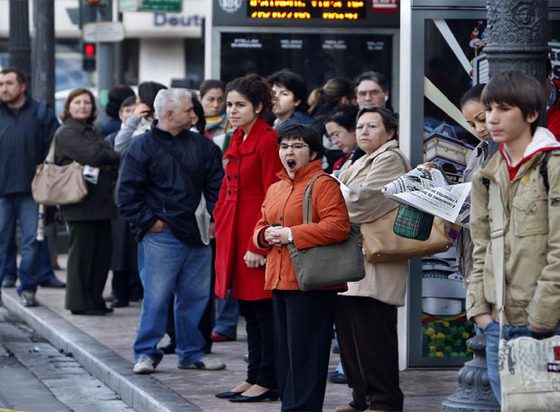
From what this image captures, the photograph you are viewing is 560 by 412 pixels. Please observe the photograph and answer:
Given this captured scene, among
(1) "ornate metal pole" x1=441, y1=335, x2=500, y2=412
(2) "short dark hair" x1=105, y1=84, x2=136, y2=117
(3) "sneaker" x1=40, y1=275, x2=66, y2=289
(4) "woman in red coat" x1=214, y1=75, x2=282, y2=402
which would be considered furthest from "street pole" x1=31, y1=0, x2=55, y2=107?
(1) "ornate metal pole" x1=441, y1=335, x2=500, y2=412

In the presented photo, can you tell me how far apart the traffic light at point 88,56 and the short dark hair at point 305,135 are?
A: 40.1 feet

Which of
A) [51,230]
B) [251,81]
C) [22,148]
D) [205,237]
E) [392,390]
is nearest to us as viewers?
[392,390]

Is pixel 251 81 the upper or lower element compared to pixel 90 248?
upper

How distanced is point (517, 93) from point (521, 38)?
3.03ft

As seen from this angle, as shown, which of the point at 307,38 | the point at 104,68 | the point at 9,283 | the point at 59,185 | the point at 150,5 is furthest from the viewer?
the point at 104,68

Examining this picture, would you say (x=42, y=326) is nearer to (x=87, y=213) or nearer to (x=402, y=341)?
(x=87, y=213)

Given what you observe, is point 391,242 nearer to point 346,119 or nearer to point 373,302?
point 373,302

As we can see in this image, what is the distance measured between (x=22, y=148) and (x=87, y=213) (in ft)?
3.74

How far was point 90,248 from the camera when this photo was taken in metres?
12.2

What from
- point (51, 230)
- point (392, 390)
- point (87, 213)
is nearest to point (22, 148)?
point (87, 213)

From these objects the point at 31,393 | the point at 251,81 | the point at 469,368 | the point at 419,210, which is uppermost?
the point at 251,81

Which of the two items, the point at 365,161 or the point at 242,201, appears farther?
the point at 242,201

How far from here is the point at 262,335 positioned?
Answer: 26.6 ft

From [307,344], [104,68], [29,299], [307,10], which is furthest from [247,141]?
[104,68]
